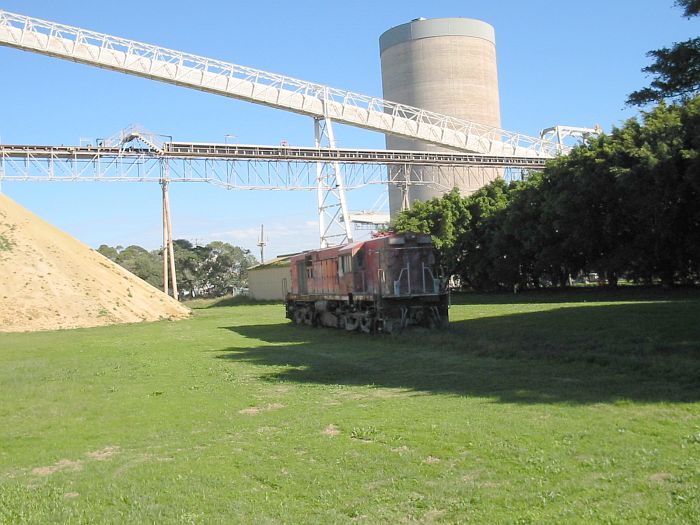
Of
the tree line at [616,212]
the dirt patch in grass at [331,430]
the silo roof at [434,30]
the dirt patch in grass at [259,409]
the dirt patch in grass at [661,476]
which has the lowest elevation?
the dirt patch in grass at [661,476]

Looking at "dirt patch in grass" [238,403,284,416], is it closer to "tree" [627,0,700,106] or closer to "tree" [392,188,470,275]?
"tree" [627,0,700,106]

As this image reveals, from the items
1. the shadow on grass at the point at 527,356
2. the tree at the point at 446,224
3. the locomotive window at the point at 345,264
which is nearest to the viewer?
the shadow on grass at the point at 527,356

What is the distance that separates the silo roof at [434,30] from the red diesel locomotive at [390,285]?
2420 inches

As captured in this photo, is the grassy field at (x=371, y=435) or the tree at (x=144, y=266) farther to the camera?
the tree at (x=144, y=266)

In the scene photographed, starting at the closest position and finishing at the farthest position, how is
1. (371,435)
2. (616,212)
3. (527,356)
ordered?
(371,435)
(527,356)
(616,212)

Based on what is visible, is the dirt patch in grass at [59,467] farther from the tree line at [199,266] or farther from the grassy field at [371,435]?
the tree line at [199,266]

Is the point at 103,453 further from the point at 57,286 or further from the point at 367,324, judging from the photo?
the point at 57,286

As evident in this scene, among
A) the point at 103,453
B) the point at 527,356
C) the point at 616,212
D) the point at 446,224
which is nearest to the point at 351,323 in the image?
the point at 527,356

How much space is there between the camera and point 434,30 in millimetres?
83250

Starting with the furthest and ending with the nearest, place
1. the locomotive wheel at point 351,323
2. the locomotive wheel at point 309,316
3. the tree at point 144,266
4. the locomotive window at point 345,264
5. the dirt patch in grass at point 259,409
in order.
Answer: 1. the tree at point 144,266
2. the locomotive wheel at point 309,316
3. the locomotive window at point 345,264
4. the locomotive wheel at point 351,323
5. the dirt patch in grass at point 259,409

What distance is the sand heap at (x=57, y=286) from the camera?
40000 mm

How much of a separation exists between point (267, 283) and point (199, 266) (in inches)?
1100

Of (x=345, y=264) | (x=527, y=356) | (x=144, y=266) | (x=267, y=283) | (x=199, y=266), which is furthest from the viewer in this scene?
(x=199, y=266)

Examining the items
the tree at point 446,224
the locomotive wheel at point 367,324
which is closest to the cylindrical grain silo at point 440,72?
the tree at point 446,224
